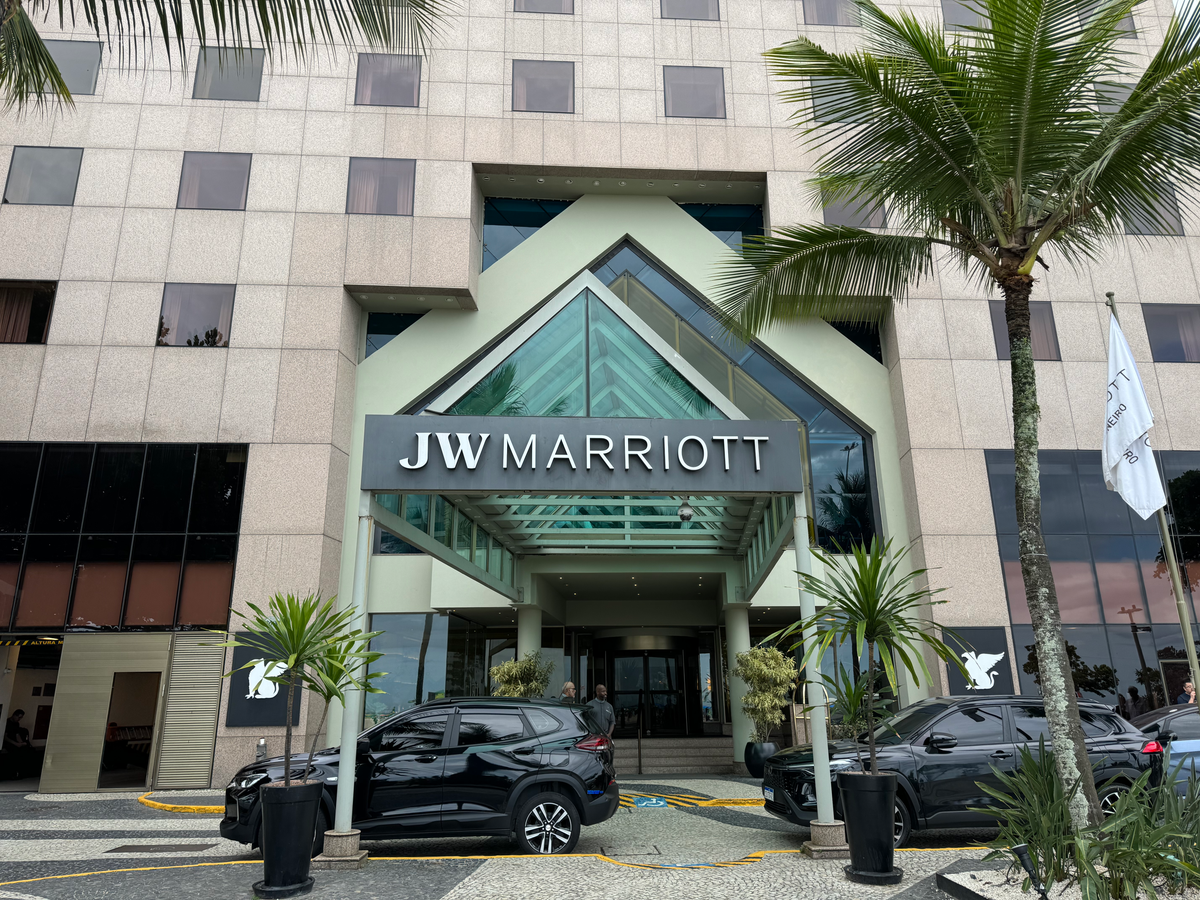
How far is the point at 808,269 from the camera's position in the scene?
9.34m

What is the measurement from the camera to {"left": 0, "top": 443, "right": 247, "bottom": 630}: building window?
16.5m

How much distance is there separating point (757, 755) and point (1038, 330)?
11840 mm

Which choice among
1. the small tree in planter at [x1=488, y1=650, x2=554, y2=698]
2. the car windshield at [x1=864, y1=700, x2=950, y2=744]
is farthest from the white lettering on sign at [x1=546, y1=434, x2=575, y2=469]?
the small tree in planter at [x1=488, y1=650, x2=554, y2=698]

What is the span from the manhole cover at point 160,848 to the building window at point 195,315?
1116 centimetres

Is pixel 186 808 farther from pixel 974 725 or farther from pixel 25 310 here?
pixel 974 725

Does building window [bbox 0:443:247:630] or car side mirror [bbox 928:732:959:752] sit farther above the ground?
building window [bbox 0:443:247:630]

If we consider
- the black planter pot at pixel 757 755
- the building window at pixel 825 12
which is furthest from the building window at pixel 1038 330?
the black planter pot at pixel 757 755

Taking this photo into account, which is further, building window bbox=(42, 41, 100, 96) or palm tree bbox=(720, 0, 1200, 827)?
building window bbox=(42, 41, 100, 96)

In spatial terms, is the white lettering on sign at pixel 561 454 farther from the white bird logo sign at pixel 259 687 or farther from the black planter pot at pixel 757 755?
the white bird logo sign at pixel 259 687

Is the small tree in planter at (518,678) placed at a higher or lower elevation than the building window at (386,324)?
lower

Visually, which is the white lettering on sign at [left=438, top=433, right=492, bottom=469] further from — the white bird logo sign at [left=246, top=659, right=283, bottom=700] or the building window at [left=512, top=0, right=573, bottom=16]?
the building window at [left=512, top=0, right=573, bottom=16]

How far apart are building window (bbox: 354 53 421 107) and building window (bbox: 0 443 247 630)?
936 cm

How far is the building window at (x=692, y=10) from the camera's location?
21.2 meters

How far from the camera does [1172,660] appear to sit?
54.2ft
